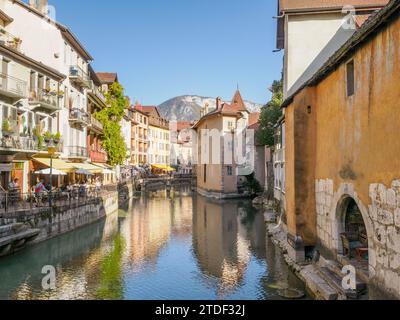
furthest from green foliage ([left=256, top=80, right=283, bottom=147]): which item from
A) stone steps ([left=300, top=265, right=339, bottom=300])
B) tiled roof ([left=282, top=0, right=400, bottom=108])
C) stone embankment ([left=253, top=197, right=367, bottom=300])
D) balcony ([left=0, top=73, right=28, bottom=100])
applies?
stone steps ([left=300, top=265, right=339, bottom=300])

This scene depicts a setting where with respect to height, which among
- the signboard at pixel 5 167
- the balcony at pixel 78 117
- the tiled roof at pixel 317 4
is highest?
the tiled roof at pixel 317 4

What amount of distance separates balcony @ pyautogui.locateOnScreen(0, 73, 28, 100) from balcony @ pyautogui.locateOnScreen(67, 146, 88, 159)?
30.2ft

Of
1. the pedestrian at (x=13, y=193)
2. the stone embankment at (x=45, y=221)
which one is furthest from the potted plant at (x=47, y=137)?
the pedestrian at (x=13, y=193)

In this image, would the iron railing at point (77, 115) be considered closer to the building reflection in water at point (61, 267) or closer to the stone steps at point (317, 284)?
the building reflection in water at point (61, 267)

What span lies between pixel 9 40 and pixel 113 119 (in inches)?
862

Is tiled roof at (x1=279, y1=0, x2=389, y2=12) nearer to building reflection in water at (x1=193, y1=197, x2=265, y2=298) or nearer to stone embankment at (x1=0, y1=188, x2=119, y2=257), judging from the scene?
building reflection in water at (x1=193, y1=197, x2=265, y2=298)

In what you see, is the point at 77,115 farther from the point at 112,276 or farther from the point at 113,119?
the point at 112,276

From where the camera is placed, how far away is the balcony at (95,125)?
41250 mm

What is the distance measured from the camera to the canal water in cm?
1441

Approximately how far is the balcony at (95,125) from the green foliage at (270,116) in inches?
682

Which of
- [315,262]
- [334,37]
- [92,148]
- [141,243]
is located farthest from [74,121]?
[315,262]

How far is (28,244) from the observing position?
67.1 ft

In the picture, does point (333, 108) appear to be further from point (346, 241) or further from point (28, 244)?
point (28, 244)
